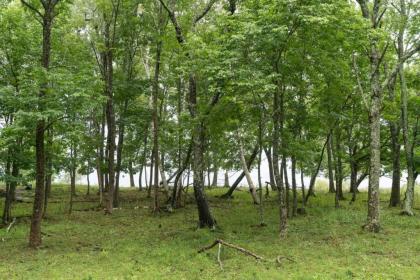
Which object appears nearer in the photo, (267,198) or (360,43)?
(360,43)

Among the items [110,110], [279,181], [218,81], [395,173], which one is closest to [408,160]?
[395,173]

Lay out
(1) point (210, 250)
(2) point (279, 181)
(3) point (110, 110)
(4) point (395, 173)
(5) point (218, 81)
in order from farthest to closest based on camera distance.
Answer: (4) point (395, 173), (3) point (110, 110), (2) point (279, 181), (5) point (218, 81), (1) point (210, 250)

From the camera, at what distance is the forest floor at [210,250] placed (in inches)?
406

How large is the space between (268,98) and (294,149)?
8.06 ft

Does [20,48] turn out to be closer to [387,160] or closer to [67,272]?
[67,272]

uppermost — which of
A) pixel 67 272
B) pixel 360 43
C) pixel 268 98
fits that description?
pixel 360 43

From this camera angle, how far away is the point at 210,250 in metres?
12.7

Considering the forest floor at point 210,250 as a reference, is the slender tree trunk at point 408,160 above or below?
above

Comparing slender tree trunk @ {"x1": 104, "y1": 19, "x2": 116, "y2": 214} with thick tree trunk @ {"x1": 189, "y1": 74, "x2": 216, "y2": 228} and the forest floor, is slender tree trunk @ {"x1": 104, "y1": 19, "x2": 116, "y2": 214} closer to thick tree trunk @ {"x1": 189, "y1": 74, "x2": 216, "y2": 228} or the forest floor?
the forest floor

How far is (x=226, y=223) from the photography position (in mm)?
17344

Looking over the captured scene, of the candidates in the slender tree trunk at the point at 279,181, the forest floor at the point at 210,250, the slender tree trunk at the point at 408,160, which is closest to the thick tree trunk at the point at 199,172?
the forest floor at the point at 210,250

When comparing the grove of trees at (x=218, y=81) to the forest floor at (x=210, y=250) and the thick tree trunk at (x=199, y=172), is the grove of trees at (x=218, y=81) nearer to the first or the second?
the thick tree trunk at (x=199, y=172)

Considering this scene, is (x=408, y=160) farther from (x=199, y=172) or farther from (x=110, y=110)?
(x=110, y=110)

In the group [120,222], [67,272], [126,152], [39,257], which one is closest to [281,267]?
[67,272]
